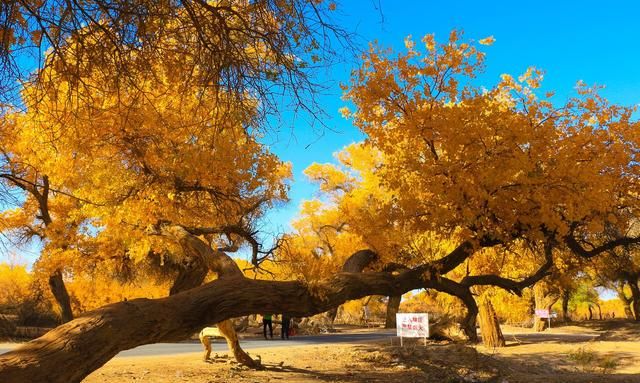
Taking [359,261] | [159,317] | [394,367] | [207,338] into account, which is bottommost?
[394,367]

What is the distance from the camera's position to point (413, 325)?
1598 cm

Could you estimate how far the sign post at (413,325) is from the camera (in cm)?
1562

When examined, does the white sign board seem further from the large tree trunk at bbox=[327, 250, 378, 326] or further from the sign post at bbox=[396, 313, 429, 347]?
the large tree trunk at bbox=[327, 250, 378, 326]

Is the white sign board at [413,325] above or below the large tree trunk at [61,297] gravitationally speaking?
below

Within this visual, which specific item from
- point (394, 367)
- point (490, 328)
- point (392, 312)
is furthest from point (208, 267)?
point (392, 312)

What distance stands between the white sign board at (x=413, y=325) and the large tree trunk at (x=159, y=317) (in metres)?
7.05

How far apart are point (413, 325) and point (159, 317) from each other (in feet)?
37.0

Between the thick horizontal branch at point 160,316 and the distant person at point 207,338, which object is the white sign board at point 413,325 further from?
the thick horizontal branch at point 160,316

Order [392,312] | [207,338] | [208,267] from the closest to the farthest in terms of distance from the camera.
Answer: [208,267] → [207,338] → [392,312]

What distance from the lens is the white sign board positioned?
1562 cm

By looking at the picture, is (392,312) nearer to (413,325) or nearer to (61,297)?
(413,325)

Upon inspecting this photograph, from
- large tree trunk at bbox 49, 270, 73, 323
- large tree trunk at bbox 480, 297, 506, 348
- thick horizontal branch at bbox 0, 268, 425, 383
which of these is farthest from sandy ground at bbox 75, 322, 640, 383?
thick horizontal branch at bbox 0, 268, 425, 383

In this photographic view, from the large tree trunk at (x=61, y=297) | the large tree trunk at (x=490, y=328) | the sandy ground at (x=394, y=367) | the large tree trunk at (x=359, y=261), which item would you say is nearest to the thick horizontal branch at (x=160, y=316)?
the large tree trunk at (x=359, y=261)

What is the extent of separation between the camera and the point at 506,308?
69.7ft
